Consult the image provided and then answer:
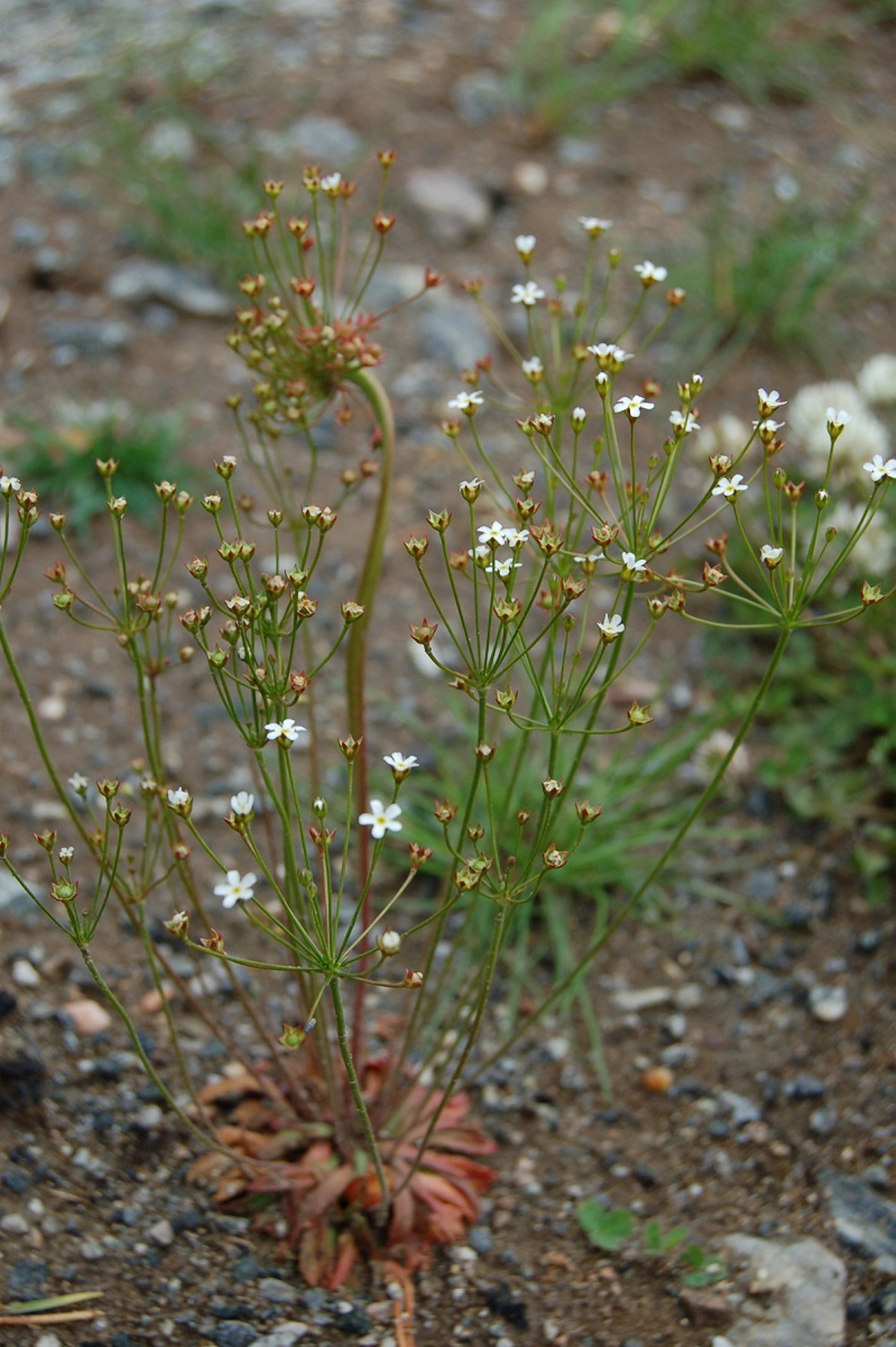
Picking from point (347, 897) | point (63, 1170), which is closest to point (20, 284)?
point (347, 897)

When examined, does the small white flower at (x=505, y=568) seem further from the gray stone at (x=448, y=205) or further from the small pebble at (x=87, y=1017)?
the gray stone at (x=448, y=205)

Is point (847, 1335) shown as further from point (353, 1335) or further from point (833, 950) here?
point (833, 950)

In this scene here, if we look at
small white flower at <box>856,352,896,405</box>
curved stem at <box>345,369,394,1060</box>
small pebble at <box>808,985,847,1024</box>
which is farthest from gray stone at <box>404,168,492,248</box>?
small pebble at <box>808,985,847,1024</box>

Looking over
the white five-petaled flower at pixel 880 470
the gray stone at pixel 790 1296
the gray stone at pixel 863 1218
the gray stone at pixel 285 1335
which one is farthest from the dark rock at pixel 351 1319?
the white five-petaled flower at pixel 880 470

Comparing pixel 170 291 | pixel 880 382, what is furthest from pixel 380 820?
pixel 170 291

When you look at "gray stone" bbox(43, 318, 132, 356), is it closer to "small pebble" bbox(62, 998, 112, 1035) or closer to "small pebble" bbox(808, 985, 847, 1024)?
"small pebble" bbox(62, 998, 112, 1035)
